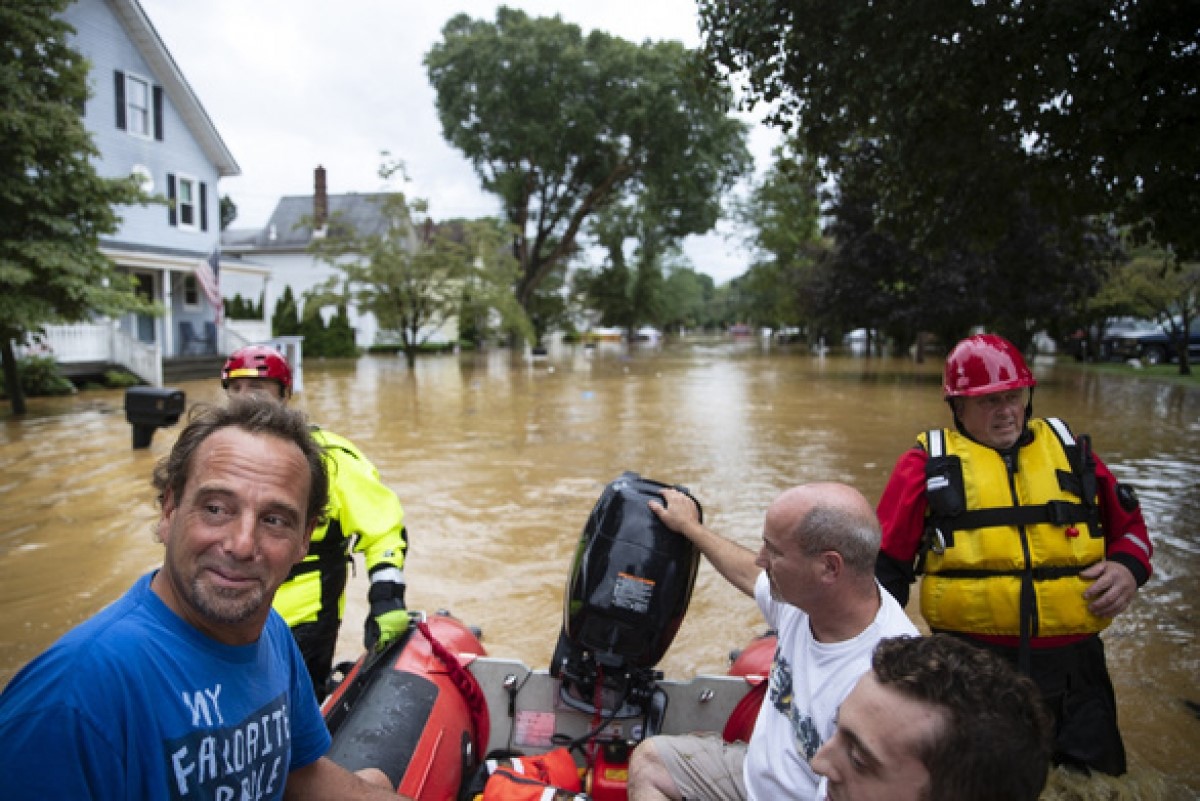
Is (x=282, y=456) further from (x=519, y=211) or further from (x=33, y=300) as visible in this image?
(x=519, y=211)

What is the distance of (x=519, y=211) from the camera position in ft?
122

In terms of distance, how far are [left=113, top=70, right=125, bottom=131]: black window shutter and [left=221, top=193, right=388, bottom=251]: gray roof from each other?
17246 mm

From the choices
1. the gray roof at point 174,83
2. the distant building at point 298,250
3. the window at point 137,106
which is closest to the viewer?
the gray roof at point 174,83

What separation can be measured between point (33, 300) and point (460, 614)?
11.4 metres

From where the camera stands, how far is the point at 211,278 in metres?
23.2

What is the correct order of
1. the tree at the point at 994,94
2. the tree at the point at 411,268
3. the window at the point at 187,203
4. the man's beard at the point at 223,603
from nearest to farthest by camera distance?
the man's beard at the point at 223,603
the tree at the point at 994,94
the window at the point at 187,203
the tree at the point at 411,268

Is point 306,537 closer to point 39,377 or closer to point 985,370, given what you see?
point 985,370

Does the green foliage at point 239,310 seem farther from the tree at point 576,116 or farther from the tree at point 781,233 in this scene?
the tree at point 781,233

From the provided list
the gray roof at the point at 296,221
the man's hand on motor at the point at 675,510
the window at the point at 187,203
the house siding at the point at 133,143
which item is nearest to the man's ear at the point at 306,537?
the man's hand on motor at the point at 675,510

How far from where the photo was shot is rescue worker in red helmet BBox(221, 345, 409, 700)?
313 centimetres

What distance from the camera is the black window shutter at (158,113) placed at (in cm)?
2358

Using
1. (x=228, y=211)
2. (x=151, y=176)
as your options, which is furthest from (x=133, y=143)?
(x=228, y=211)

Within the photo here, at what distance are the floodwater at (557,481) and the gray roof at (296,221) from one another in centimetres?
2133

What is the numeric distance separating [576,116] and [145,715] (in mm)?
33265
